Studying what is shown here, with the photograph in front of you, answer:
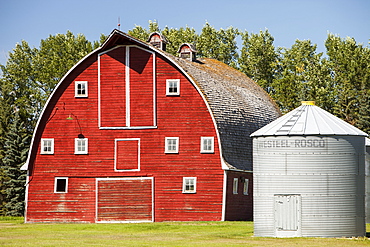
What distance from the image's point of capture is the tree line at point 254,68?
8050 cm

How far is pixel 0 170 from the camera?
77625mm

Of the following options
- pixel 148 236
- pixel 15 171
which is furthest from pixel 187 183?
pixel 15 171

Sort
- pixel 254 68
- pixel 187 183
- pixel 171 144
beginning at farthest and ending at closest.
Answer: pixel 254 68 < pixel 171 144 < pixel 187 183

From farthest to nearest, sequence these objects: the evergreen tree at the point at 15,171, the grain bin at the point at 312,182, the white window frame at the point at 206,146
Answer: the evergreen tree at the point at 15,171 < the white window frame at the point at 206,146 < the grain bin at the point at 312,182

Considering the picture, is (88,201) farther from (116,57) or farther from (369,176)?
(369,176)

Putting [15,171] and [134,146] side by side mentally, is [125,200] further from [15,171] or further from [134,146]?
[15,171]

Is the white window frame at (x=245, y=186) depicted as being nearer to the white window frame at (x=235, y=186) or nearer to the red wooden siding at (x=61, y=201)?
the white window frame at (x=235, y=186)

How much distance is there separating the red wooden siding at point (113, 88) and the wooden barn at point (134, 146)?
0.21 ft

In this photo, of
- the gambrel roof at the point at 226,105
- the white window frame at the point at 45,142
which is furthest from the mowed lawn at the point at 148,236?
the gambrel roof at the point at 226,105

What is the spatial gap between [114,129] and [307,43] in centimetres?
4831

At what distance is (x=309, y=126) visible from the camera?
3500 centimetres

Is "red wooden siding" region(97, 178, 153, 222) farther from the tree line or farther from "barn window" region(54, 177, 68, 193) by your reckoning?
the tree line

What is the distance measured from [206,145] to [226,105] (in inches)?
139

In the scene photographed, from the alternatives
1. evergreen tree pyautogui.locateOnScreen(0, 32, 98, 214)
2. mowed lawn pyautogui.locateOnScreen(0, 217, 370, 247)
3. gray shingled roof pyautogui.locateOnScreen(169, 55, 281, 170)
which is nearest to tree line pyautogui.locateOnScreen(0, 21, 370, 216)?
evergreen tree pyautogui.locateOnScreen(0, 32, 98, 214)
